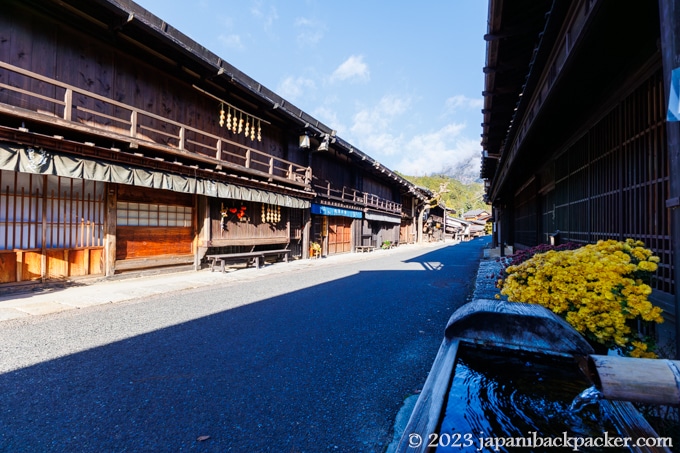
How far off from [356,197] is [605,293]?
20.0m

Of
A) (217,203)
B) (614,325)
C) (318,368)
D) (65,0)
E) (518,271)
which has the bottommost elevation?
(318,368)

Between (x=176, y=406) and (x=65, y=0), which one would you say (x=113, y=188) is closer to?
(x=65, y=0)

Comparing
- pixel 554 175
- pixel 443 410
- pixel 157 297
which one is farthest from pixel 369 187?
pixel 443 410

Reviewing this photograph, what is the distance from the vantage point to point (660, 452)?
4.66 ft

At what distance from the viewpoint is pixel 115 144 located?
27.0 feet

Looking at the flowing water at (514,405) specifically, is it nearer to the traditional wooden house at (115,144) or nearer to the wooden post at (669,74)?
the wooden post at (669,74)

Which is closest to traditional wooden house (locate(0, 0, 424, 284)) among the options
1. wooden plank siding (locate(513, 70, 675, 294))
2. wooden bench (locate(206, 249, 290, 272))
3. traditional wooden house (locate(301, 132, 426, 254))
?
wooden bench (locate(206, 249, 290, 272))

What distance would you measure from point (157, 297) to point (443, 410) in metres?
7.17

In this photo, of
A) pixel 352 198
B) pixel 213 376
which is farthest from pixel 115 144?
pixel 352 198

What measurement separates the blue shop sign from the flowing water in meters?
14.7

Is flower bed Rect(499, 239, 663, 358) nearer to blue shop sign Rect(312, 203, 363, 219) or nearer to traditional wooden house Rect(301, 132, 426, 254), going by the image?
traditional wooden house Rect(301, 132, 426, 254)

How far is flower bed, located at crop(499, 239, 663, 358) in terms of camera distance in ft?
7.93

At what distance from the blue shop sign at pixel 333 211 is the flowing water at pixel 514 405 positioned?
14746 millimetres

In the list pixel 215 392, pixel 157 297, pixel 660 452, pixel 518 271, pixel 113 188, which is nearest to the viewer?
pixel 660 452
